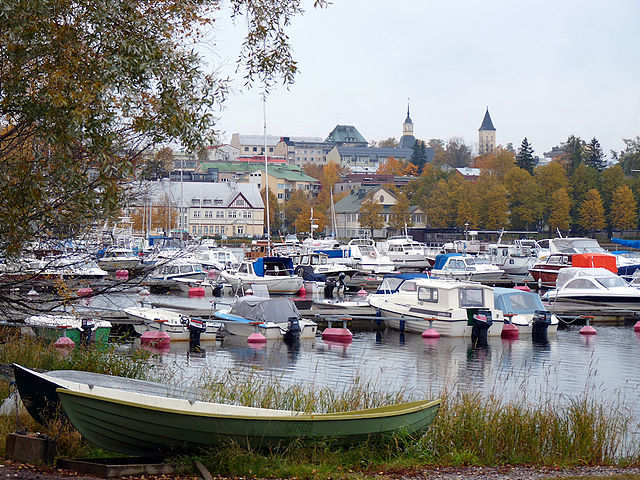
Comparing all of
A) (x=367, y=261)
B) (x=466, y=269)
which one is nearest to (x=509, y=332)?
(x=466, y=269)

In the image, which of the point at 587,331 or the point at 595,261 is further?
the point at 595,261

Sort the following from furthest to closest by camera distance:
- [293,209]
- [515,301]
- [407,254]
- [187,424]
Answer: [293,209] < [407,254] < [515,301] < [187,424]

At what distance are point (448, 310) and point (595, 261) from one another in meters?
32.2

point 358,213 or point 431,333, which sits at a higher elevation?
point 358,213

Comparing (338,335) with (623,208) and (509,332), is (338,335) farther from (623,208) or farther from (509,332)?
(623,208)

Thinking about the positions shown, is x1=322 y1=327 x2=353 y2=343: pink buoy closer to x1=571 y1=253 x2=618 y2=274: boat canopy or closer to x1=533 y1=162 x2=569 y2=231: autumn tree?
x1=571 y1=253 x2=618 y2=274: boat canopy

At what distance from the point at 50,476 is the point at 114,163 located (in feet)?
14.6

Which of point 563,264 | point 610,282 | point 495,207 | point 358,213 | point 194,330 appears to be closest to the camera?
point 194,330

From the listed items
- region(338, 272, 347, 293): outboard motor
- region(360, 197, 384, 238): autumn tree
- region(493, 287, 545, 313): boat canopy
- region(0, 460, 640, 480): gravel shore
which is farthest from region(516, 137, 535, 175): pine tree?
region(0, 460, 640, 480): gravel shore

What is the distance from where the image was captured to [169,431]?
455 inches

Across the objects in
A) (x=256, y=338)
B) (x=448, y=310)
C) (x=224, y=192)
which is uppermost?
(x=224, y=192)

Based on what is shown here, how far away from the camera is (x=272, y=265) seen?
56562mm

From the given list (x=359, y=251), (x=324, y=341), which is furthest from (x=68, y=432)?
(x=359, y=251)

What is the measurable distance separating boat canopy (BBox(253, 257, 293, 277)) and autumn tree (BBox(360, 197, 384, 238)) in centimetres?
8173
